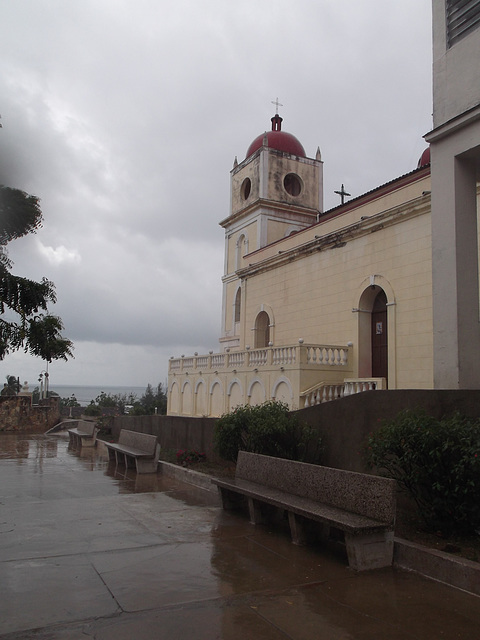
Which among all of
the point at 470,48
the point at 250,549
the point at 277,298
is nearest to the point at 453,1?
the point at 470,48

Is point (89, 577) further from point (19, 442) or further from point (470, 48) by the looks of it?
point (19, 442)

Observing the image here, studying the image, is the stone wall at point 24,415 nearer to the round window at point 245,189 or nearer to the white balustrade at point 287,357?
the white balustrade at point 287,357

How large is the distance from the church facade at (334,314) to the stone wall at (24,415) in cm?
696

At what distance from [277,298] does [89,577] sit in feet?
57.5

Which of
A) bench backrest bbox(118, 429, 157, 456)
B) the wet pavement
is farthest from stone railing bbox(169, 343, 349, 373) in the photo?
the wet pavement

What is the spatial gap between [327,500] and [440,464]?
52.7 inches

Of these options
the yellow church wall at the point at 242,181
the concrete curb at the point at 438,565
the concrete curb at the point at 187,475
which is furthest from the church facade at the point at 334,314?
the concrete curb at the point at 438,565

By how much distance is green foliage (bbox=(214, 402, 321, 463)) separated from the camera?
9492 millimetres

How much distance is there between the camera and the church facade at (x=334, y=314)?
15562mm

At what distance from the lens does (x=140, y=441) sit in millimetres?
13586

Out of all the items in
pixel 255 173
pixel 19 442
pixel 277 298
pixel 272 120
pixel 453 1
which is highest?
pixel 272 120

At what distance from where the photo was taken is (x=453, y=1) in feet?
29.2

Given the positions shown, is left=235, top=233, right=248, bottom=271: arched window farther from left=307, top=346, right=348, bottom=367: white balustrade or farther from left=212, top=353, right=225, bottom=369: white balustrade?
left=307, top=346, right=348, bottom=367: white balustrade

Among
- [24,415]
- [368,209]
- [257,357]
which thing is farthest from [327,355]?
[24,415]
